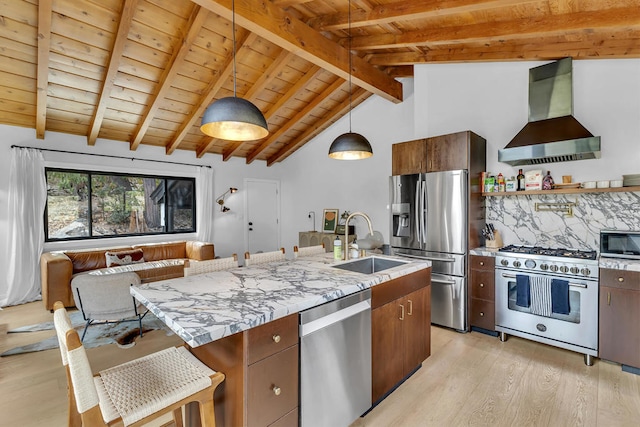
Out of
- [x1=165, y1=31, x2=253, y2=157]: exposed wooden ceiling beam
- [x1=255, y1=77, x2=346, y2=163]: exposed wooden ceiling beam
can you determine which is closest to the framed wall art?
[x1=255, y1=77, x2=346, y2=163]: exposed wooden ceiling beam

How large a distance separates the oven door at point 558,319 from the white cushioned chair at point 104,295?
376cm

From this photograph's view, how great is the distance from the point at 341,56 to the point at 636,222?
11.9 ft

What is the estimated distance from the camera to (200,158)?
252 inches

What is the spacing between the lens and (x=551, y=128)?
3.19m

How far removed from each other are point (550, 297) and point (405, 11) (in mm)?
2997

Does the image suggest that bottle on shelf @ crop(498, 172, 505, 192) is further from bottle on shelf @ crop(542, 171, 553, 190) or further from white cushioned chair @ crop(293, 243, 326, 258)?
white cushioned chair @ crop(293, 243, 326, 258)

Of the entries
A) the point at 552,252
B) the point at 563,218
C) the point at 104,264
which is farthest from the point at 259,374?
the point at 104,264

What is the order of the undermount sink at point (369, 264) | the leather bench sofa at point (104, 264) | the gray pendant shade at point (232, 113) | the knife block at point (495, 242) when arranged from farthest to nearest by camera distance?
the leather bench sofa at point (104, 264) < the knife block at point (495, 242) < the undermount sink at point (369, 264) < the gray pendant shade at point (232, 113)

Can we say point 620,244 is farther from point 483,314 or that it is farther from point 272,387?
point 272,387

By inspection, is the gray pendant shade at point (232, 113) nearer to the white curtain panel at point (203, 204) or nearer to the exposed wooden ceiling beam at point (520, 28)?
the exposed wooden ceiling beam at point (520, 28)

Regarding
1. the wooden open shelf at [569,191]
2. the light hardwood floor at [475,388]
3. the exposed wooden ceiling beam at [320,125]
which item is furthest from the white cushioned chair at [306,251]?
the exposed wooden ceiling beam at [320,125]

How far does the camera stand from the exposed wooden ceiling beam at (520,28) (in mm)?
2484

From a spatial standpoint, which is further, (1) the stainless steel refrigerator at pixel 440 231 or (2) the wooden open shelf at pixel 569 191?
(1) the stainless steel refrigerator at pixel 440 231

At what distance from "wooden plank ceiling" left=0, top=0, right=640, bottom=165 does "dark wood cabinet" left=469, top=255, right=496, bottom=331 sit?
226 centimetres
